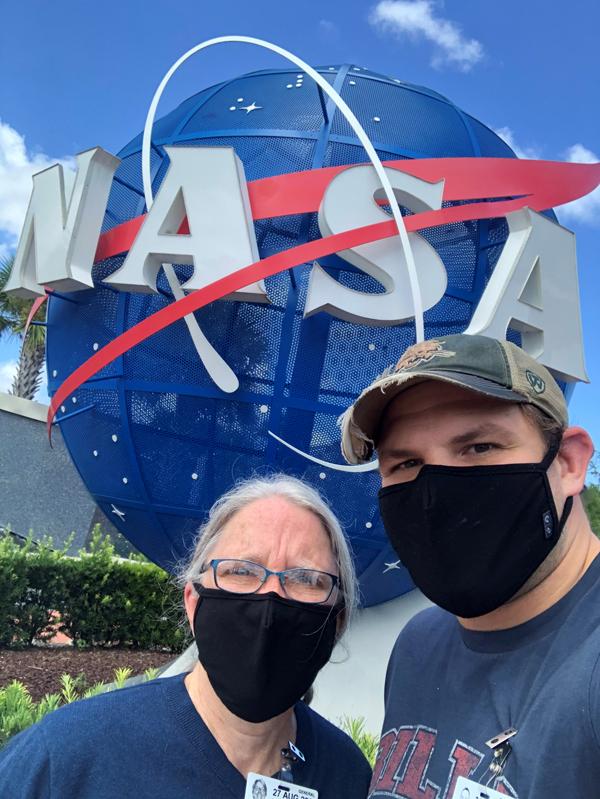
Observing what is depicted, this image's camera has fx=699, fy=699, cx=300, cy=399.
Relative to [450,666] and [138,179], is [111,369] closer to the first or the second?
[138,179]

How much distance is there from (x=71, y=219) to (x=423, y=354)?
4037mm

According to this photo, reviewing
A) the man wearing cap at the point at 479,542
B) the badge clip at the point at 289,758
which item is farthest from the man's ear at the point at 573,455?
the badge clip at the point at 289,758

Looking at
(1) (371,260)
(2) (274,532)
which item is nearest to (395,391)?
(2) (274,532)

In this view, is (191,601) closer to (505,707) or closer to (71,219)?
(505,707)

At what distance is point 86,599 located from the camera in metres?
8.17

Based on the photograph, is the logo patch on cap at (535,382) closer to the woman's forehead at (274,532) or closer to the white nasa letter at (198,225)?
the woman's forehead at (274,532)

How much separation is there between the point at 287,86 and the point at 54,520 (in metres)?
12.3

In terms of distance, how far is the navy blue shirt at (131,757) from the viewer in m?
1.48

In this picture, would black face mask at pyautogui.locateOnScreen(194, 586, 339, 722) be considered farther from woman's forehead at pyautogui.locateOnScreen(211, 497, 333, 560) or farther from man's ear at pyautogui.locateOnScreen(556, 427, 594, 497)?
man's ear at pyautogui.locateOnScreen(556, 427, 594, 497)

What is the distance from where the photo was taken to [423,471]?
5.06 feet

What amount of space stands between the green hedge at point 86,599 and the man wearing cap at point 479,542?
6.37m

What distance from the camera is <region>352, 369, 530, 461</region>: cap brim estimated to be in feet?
4.60

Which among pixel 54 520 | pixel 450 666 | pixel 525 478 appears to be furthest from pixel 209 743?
pixel 54 520

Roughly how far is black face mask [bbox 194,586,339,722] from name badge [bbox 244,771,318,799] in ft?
0.49
